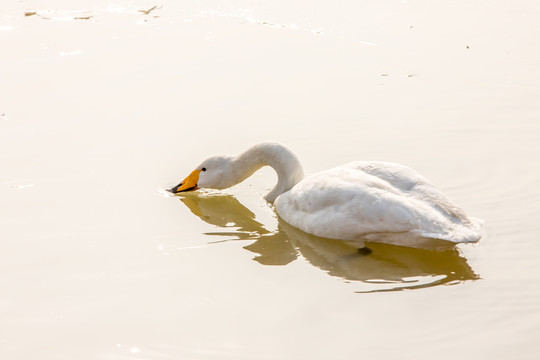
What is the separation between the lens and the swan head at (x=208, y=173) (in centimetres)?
792

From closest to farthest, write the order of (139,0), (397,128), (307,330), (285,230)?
(307,330)
(285,230)
(397,128)
(139,0)

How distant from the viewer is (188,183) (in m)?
7.95

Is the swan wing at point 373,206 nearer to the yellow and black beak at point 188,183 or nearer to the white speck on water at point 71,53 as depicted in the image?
the yellow and black beak at point 188,183

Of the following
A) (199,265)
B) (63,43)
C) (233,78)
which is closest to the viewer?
(199,265)

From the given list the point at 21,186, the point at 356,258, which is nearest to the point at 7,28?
the point at 21,186

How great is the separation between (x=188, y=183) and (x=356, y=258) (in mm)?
2133

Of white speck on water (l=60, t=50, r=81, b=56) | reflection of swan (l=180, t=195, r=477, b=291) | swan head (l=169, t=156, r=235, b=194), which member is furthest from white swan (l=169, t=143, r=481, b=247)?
white speck on water (l=60, t=50, r=81, b=56)

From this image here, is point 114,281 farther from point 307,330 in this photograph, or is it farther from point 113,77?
point 113,77

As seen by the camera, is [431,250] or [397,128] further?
[397,128]

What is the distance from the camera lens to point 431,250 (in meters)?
6.49

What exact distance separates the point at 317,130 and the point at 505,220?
2584mm

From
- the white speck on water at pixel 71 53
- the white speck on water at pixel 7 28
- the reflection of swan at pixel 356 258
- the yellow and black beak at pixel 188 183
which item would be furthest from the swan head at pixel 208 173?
the white speck on water at pixel 7 28

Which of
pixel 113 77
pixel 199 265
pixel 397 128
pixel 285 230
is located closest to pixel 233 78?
pixel 113 77

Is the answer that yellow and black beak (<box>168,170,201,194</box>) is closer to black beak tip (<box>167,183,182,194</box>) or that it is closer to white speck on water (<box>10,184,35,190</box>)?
black beak tip (<box>167,183,182,194</box>)
